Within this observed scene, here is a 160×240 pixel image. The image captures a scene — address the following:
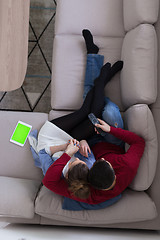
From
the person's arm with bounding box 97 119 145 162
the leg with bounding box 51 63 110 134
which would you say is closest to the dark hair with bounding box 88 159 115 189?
the person's arm with bounding box 97 119 145 162

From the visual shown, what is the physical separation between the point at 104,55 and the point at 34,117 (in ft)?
2.24

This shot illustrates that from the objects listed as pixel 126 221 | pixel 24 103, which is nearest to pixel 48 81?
pixel 24 103

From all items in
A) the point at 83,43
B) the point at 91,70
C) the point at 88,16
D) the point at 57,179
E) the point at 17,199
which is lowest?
the point at 17,199

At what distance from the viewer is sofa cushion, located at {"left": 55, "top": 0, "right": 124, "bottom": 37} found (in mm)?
1771

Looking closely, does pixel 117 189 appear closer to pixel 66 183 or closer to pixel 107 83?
pixel 66 183

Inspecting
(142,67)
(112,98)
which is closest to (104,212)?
(112,98)

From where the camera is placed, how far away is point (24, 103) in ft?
7.11

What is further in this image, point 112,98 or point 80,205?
point 112,98

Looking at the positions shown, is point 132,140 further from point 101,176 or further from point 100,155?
point 101,176

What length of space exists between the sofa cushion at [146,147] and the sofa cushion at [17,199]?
64cm

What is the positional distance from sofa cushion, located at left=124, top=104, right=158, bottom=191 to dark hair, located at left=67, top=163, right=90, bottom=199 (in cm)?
36

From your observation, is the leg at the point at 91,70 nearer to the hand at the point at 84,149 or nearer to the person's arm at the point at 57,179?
the hand at the point at 84,149

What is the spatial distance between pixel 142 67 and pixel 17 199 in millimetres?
1129

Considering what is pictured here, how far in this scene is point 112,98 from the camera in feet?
5.84
